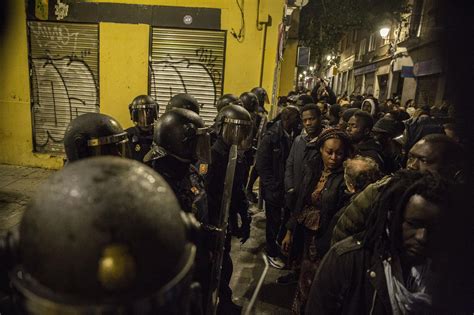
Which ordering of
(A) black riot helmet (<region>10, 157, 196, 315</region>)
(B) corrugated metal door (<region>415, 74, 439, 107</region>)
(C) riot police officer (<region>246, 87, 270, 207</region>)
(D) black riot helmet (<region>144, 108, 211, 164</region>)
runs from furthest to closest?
(B) corrugated metal door (<region>415, 74, 439, 107</region>) < (C) riot police officer (<region>246, 87, 270, 207</region>) < (D) black riot helmet (<region>144, 108, 211, 164</region>) < (A) black riot helmet (<region>10, 157, 196, 315</region>)

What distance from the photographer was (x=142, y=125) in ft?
16.9

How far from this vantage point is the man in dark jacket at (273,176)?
507 centimetres

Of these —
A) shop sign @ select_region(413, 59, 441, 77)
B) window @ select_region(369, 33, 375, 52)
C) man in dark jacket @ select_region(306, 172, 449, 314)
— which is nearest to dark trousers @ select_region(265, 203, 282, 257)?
man in dark jacket @ select_region(306, 172, 449, 314)

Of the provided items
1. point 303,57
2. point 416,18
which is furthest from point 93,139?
point 416,18

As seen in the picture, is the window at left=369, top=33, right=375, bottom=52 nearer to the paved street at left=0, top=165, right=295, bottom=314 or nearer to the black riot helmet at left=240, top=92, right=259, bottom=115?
the black riot helmet at left=240, top=92, right=259, bottom=115

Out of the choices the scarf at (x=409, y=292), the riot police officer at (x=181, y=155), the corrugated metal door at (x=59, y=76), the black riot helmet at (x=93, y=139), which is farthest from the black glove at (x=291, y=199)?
the corrugated metal door at (x=59, y=76)

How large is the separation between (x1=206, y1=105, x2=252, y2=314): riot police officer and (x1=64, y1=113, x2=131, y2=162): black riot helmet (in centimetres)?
124

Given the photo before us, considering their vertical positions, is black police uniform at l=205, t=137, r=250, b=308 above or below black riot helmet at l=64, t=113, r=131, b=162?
below

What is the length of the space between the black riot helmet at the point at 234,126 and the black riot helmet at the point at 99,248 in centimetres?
303

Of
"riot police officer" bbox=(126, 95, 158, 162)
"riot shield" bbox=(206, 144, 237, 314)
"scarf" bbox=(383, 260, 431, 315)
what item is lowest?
"riot shield" bbox=(206, 144, 237, 314)

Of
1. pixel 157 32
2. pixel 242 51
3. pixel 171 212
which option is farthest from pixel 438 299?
pixel 157 32

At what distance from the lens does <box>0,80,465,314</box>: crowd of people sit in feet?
2.79

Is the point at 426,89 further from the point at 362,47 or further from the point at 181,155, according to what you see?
the point at 181,155

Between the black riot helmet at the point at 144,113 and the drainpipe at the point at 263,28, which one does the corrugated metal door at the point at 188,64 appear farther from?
the black riot helmet at the point at 144,113
